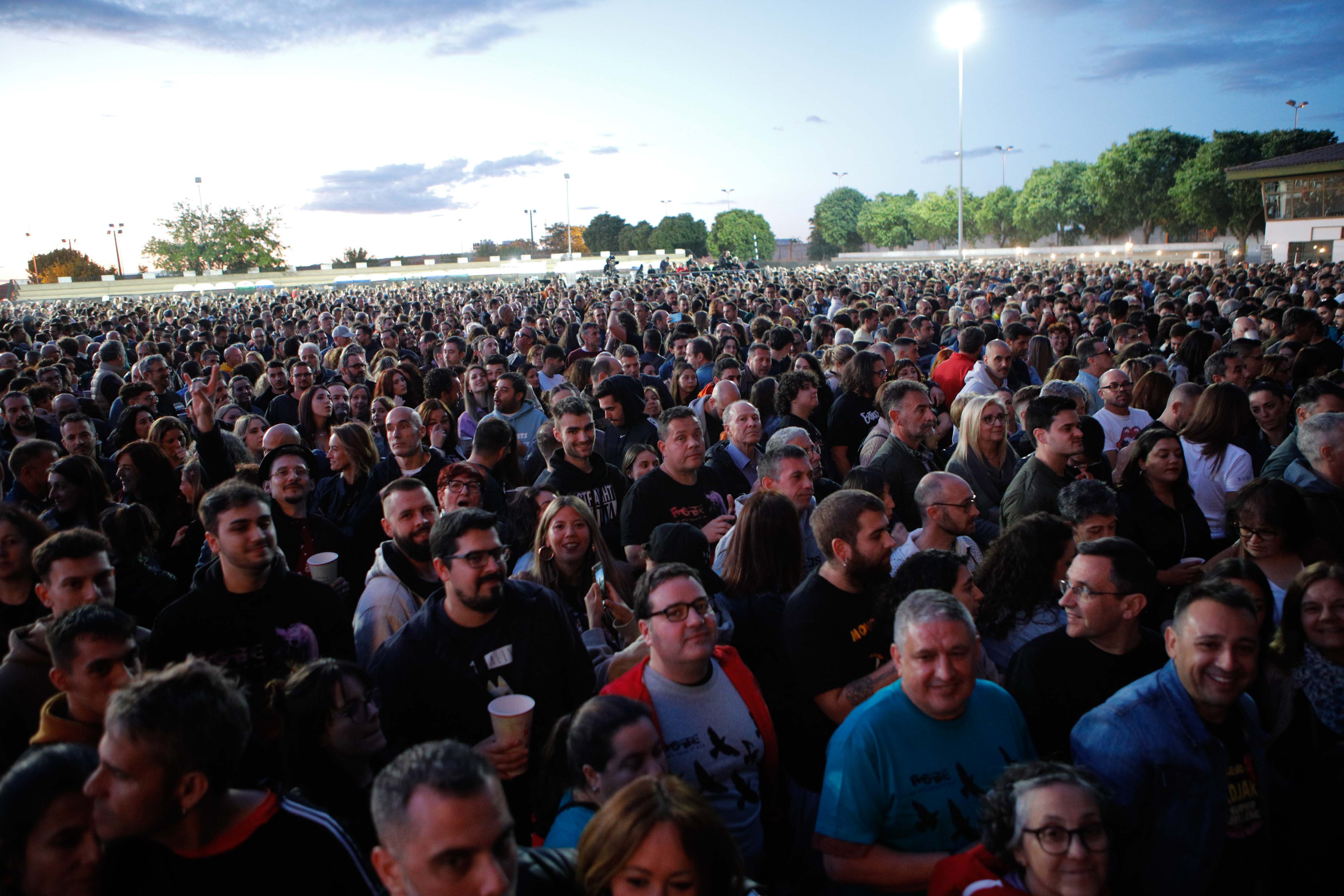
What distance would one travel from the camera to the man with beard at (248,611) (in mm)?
3273

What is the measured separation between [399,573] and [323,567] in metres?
0.37

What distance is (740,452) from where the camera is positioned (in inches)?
224

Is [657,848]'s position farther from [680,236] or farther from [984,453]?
[680,236]

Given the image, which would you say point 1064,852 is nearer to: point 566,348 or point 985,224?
point 566,348

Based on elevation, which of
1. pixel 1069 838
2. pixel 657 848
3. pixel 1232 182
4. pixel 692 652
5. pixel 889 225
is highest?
pixel 889 225

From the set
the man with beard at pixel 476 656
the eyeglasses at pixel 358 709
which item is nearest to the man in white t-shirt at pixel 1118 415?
the man with beard at pixel 476 656

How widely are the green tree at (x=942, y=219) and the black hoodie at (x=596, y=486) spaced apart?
104084mm

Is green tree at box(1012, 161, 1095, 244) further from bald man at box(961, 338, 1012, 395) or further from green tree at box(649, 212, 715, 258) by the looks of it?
bald man at box(961, 338, 1012, 395)

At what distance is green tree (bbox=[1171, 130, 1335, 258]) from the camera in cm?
5862

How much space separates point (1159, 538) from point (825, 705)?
2.49 meters

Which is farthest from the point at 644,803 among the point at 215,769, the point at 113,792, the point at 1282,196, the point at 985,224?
the point at 985,224

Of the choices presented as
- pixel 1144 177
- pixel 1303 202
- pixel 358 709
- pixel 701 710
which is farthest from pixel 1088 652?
pixel 1144 177

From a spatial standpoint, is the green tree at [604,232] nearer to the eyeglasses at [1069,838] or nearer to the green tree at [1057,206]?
the green tree at [1057,206]

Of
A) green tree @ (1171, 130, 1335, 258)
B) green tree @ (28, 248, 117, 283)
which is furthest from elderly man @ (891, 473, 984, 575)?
green tree @ (28, 248, 117, 283)
